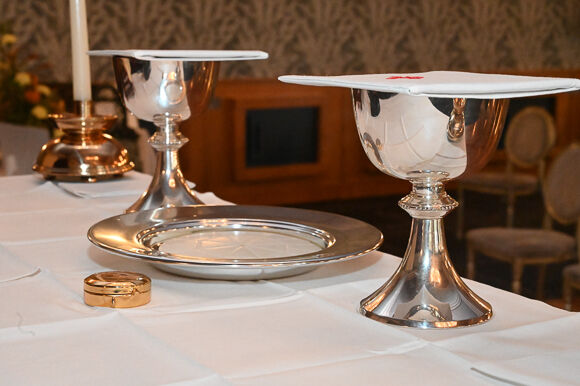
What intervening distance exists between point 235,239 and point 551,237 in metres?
2.25

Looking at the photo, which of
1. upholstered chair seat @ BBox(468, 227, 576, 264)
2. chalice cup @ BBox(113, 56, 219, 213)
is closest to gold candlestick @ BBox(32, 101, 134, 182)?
chalice cup @ BBox(113, 56, 219, 213)

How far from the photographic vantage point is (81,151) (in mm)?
1692

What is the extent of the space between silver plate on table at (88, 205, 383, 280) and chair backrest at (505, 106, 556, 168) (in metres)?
3.16

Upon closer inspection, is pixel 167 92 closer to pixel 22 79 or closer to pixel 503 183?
pixel 22 79

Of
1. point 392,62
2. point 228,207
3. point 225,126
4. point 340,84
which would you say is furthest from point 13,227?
point 392,62

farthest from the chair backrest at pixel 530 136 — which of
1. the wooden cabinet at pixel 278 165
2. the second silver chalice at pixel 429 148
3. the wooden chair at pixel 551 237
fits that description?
the second silver chalice at pixel 429 148

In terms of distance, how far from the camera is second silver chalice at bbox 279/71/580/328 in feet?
2.70

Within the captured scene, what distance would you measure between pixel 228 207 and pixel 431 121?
0.51 meters

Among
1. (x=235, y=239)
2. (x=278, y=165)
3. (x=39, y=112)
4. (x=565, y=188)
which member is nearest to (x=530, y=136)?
(x=565, y=188)

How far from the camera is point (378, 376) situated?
0.74m

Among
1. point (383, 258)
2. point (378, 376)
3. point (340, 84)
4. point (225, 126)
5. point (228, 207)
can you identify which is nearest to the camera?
point (378, 376)

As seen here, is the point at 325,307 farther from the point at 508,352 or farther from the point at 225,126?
the point at 225,126

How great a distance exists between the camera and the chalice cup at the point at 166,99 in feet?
4.34

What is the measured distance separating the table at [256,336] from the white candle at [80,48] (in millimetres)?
580
